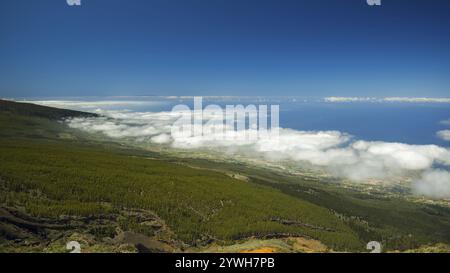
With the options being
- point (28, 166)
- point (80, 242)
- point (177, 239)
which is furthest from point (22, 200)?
point (28, 166)

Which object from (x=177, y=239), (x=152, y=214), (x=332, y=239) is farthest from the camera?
(x=332, y=239)

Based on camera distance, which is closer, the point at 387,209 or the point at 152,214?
the point at 152,214

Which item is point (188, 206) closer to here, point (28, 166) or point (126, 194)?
point (126, 194)

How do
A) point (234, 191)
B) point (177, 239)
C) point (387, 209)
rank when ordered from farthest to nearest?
point (387, 209) < point (234, 191) < point (177, 239)

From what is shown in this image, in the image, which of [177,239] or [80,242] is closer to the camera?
[80,242]
